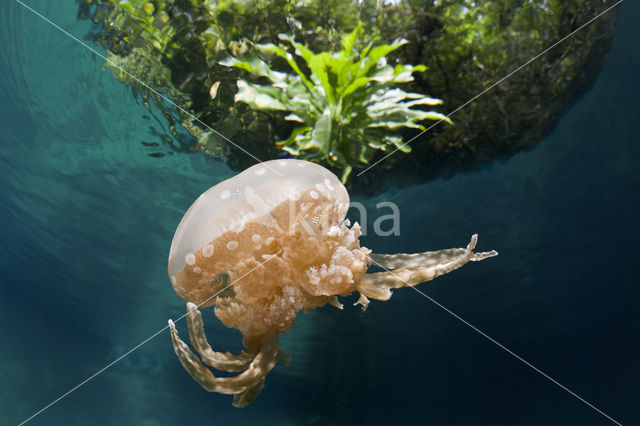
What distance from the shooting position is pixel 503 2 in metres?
3.44

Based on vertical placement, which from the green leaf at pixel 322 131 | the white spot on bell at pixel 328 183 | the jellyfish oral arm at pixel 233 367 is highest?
the green leaf at pixel 322 131

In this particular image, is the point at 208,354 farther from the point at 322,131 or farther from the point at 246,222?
the point at 322,131

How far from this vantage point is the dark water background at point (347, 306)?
6281 mm

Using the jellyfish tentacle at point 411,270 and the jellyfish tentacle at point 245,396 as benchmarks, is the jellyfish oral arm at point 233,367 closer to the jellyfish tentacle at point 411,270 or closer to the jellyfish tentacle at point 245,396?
the jellyfish tentacle at point 245,396

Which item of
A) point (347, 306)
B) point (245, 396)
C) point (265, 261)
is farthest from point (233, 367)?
point (347, 306)

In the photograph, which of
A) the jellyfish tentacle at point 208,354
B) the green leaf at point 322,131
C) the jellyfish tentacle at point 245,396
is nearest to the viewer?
the jellyfish tentacle at point 208,354

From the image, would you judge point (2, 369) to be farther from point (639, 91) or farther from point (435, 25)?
point (639, 91)

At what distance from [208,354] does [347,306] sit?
10.5 metres

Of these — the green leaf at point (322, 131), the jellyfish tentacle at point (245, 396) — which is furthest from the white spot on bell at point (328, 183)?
the jellyfish tentacle at point (245, 396)

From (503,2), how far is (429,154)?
2092mm

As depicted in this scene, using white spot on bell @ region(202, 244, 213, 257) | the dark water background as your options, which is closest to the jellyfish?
white spot on bell @ region(202, 244, 213, 257)

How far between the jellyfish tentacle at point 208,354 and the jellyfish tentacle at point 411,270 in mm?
960

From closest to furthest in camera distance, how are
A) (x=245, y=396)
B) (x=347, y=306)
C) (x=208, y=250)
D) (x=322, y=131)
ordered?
1. (x=208, y=250)
2. (x=245, y=396)
3. (x=322, y=131)
4. (x=347, y=306)

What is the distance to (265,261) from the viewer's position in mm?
2184
